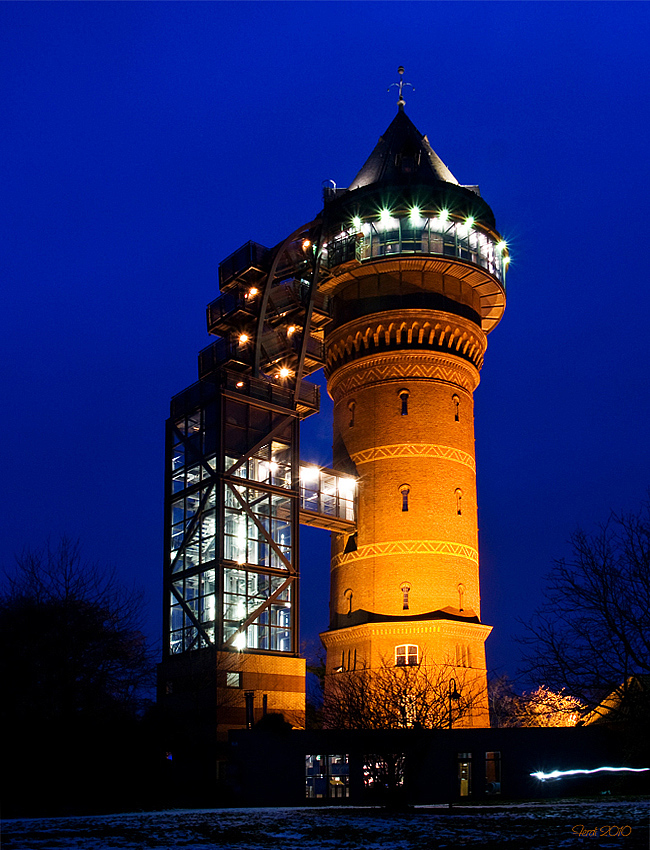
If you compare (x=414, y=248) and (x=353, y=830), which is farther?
(x=414, y=248)

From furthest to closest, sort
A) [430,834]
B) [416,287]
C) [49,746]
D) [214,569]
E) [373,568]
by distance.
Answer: [416,287]
[373,568]
[214,569]
[49,746]
[430,834]

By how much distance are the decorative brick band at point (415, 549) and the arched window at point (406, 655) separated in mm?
4352

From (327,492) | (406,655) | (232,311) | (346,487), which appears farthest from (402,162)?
(406,655)

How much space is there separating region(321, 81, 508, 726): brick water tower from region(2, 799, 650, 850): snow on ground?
17.7 metres

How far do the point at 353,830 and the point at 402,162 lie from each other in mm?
40334

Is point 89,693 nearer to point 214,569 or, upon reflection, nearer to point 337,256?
point 214,569

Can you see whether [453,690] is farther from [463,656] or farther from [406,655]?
[406,655]

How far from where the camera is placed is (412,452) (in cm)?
4925

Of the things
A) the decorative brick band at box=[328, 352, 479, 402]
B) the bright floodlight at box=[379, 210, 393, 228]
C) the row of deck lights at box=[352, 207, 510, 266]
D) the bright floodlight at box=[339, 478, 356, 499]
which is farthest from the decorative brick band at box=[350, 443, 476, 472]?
the bright floodlight at box=[379, 210, 393, 228]

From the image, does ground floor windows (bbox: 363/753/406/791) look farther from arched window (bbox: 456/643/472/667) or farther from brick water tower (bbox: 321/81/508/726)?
arched window (bbox: 456/643/472/667)

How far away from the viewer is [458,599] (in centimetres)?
4734

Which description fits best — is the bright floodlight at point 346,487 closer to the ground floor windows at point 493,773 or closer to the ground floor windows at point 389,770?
the ground floor windows at point 493,773

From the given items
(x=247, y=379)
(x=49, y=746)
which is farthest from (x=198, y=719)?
(x=247, y=379)

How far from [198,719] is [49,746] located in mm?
7578
